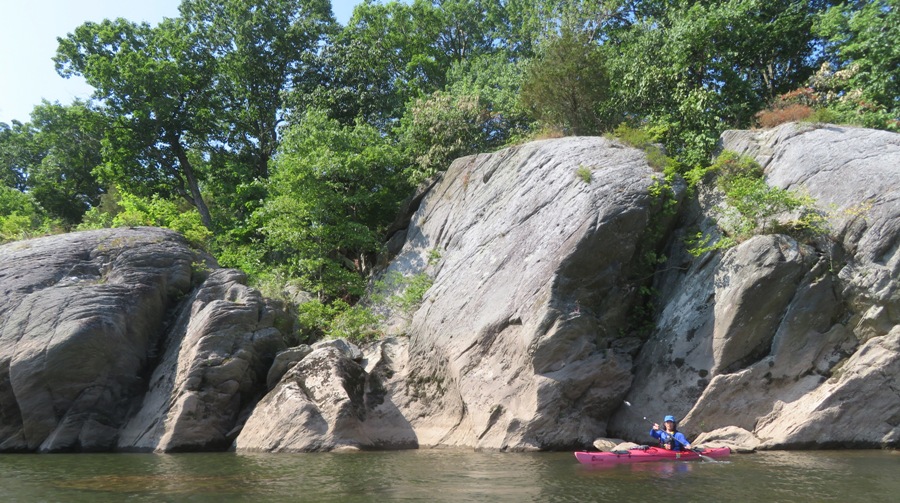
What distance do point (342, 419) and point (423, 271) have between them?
7288 millimetres

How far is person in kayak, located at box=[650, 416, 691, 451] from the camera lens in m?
12.7

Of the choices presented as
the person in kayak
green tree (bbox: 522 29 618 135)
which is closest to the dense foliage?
green tree (bbox: 522 29 618 135)

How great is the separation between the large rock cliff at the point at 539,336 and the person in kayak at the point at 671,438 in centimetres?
108

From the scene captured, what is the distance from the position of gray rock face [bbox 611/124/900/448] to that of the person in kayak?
116 cm

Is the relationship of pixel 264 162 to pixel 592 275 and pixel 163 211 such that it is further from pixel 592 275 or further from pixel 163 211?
pixel 592 275

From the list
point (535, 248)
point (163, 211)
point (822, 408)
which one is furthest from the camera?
point (163, 211)

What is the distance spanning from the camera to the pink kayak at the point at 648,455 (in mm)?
12109

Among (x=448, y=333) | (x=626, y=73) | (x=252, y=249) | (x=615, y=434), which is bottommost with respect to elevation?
(x=615, y=434)

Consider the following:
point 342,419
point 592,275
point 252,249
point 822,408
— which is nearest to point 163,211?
point 252,249

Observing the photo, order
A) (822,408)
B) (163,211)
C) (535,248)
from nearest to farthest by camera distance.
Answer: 1. (822,408)
2. (535,248)
3. (163,211)

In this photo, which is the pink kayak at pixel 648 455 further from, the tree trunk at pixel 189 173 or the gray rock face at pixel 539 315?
the tree trunk at pixel 189 173

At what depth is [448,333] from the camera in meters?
16.9

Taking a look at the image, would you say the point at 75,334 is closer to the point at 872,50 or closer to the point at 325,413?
the point at 325,413

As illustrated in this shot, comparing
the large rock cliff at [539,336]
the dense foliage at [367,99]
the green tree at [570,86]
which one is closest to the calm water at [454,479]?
the large rock cliff at [539,336]
